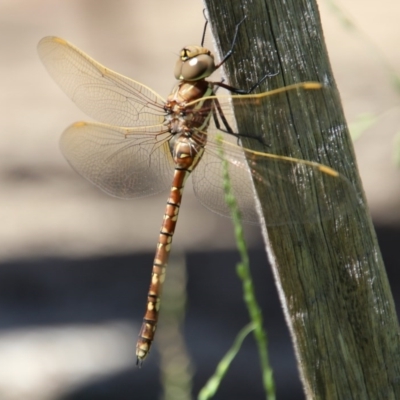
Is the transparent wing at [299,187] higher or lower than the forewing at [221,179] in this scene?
lower

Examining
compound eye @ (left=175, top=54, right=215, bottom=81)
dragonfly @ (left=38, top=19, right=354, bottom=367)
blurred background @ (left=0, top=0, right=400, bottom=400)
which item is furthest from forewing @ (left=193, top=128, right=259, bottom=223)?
blurred background @ (left=0, top=0, right=400, bottom=400)

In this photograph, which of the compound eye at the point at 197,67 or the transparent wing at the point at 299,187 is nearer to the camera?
the transparent wing at the point at 299,187

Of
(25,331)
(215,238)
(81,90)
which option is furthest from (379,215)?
(81,90)

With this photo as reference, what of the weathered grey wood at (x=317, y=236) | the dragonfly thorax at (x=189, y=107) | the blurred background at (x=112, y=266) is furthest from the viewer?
the blurred background at (x=112, y=266)

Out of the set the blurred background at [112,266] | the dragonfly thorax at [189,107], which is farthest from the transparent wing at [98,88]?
the blurred background at [112,266]

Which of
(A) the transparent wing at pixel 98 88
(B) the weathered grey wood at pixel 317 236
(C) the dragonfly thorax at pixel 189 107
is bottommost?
(B) the weathered grey wood at pixel 317 236

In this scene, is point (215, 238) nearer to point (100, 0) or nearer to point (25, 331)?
point (25, 331)

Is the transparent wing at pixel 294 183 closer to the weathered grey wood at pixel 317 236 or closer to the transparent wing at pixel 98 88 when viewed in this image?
the weathered grey wood at pixel 317 236

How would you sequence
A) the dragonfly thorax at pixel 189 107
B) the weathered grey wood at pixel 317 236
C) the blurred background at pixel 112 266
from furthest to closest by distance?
1. the blurred background at pixel 112 266
2. the dragonfly thorax at pixel 189 107
3. the weathered grey wood at pixel 317 236
